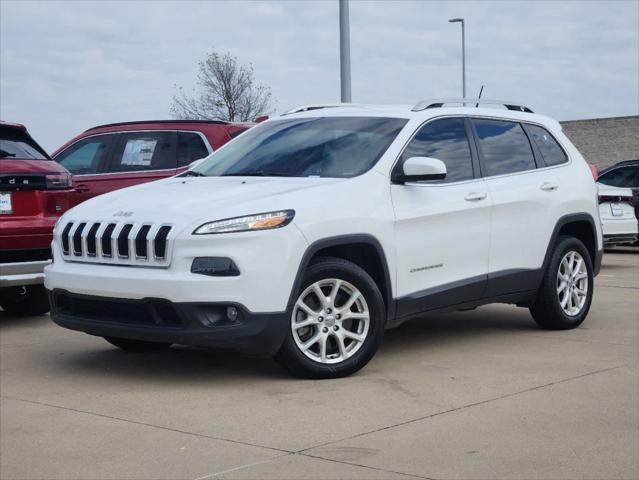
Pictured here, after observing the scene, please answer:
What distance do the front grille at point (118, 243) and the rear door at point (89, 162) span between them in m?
4.68

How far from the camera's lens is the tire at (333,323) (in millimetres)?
6605

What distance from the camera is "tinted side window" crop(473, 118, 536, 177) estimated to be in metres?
8.17

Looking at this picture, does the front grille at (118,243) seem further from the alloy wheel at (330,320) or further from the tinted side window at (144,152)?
the tinted side window at (144,152)

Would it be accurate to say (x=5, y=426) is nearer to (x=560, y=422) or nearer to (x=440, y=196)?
(x=560, y=422)

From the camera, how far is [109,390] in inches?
258

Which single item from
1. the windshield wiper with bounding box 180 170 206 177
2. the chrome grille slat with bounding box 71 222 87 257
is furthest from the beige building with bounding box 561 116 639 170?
the chrome grille slat with bounding box 71 222 87 257

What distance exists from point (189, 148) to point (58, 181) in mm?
2514

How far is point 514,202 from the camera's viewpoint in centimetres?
816

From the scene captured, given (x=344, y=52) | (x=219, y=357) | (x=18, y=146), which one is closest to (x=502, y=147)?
(x=219, y=357)

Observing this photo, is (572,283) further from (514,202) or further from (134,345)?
(134,345)

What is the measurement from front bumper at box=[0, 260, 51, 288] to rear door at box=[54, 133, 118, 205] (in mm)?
2963

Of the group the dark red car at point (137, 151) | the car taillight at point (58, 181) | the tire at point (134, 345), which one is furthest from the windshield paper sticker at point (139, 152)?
the tire at point (134, 345)

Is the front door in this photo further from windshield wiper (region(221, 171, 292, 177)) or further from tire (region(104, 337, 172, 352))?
tire (region(104, 337, 172, 352))

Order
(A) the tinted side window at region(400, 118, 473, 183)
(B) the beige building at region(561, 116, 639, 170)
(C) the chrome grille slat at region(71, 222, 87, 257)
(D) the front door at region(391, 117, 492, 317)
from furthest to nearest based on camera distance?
(B) the beige building at region(561, 116, 639, 170), (A) the tinted side window at region(400, 118, 473, 183), (D) the front door at region(391, 117, 492, 317), (C) the chrome grille slat at region(71, 222, 87, 257)
